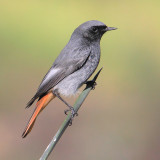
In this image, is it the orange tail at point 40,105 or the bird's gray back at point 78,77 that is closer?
the orange tail at point 40,105

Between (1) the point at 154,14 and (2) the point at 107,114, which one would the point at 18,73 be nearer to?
(2) the point at 107,114

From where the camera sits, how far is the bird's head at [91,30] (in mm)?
4969

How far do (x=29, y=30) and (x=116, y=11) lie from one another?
63.8 inches

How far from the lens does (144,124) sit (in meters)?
7.03

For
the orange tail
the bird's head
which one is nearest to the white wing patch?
the orange tail

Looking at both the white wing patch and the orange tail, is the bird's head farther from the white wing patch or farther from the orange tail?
the orange tail

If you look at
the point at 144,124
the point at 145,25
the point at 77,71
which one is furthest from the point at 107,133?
the point at 145,25

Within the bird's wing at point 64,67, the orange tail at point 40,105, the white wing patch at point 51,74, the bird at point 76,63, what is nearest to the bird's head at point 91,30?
the bird at point 76,63

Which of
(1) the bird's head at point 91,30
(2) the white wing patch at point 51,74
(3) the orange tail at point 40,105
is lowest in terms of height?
(3) the orange tail at point 40,105

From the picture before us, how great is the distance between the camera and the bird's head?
4969 mm

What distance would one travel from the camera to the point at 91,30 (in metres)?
5.02

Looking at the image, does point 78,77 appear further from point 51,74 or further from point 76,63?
point 51,74

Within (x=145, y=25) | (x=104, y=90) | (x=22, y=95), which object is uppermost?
(x=145, y=25)

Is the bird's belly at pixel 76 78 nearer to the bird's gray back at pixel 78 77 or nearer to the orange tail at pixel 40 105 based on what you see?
the bird's gray back at pixel 78 77
